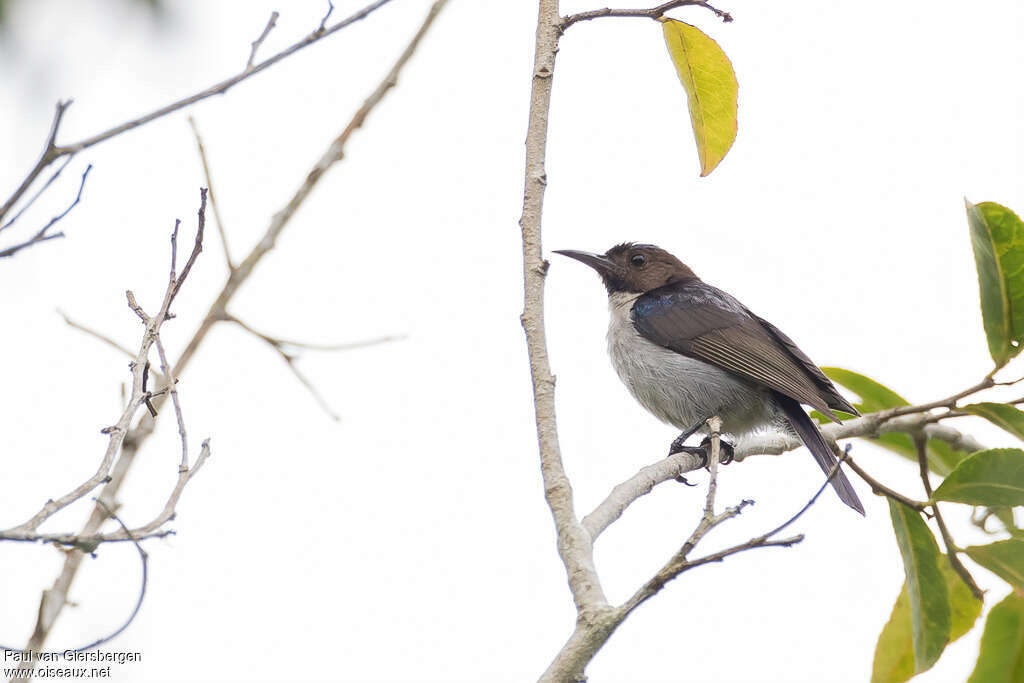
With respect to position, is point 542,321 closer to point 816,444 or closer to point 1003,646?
point 1003,646

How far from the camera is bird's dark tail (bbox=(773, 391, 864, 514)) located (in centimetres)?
453

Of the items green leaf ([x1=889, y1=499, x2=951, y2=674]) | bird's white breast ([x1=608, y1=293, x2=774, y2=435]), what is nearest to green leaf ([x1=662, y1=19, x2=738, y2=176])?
green leaf ([x1=889, y1=499, x2=951, y2=674])

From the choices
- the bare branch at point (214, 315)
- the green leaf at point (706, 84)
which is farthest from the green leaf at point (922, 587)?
the bare branch at point (214, 315)

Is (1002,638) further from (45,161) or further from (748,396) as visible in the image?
(45,161)

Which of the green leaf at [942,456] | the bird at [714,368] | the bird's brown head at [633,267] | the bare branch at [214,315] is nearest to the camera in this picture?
the bare branch at [214,315]

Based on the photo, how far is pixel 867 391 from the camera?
4531 mm

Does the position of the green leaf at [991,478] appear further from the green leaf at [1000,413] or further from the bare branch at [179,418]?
the bare branch at [179,418]

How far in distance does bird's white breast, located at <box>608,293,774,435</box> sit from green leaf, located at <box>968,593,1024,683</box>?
6.68 feet

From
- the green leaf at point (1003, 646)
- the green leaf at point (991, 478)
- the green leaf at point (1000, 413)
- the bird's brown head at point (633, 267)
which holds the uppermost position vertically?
the bird's brown head at point (633, 267)

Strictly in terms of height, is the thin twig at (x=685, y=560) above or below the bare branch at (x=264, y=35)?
below

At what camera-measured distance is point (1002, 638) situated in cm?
347

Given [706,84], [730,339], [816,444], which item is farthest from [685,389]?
[706,84]

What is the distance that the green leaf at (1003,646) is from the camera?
3416mm

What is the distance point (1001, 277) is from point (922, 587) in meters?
1.04
